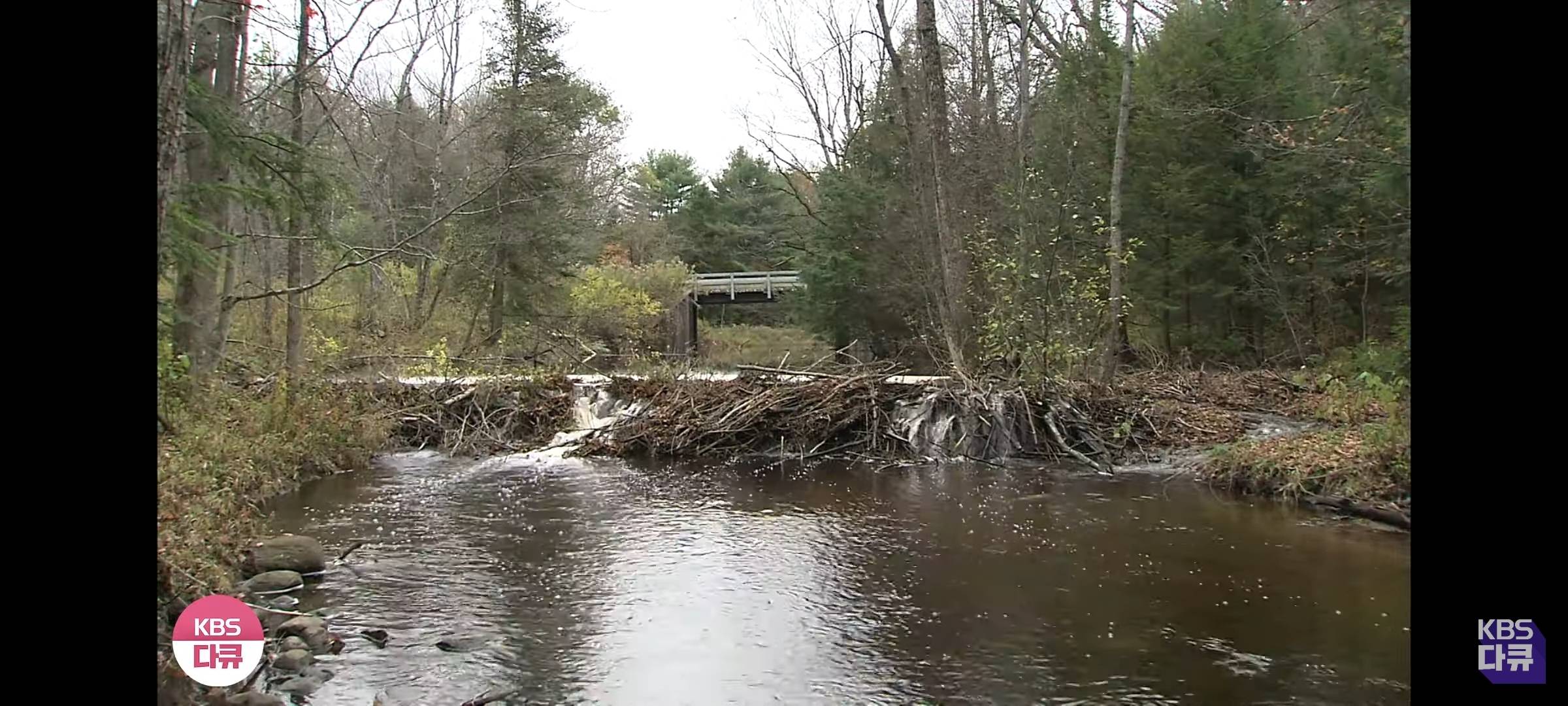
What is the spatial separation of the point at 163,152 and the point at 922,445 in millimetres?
9658

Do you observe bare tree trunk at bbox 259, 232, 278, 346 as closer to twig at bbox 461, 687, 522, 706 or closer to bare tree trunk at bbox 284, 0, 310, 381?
bare tree trunk at bbox 284, 0, 310, 381

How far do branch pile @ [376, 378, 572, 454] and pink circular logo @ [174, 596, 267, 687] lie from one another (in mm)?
8795

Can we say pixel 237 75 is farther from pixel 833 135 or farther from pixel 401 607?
pixel 833 135

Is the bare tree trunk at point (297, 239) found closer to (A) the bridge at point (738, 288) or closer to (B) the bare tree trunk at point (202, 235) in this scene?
(B) the bare tree trunk at point (202, 235)

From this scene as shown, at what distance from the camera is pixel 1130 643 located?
5.38 m

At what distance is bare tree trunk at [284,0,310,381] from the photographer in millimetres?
10602

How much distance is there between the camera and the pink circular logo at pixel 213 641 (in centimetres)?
354

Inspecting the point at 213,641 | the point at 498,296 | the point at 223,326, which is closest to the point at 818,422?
the point at 223,326

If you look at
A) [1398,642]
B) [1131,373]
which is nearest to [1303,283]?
[1131,373]

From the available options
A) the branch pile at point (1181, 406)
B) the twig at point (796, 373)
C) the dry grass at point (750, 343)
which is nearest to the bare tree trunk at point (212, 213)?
the twig at point (796, 373)
